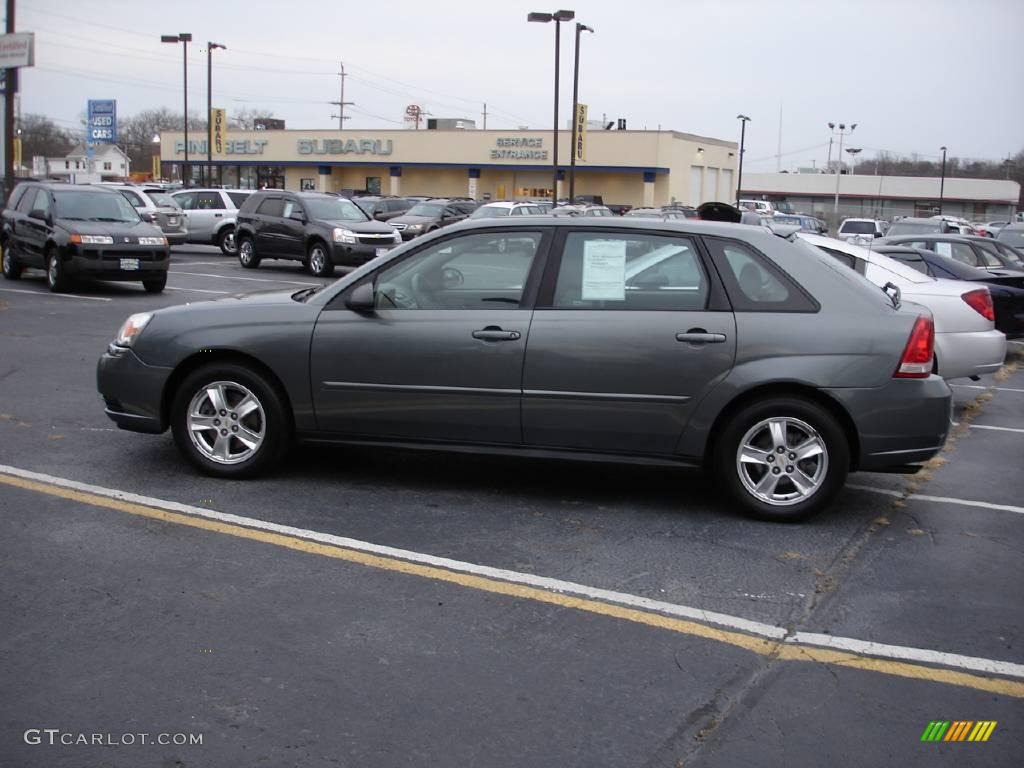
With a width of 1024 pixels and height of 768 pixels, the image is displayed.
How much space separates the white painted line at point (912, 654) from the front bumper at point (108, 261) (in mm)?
14652

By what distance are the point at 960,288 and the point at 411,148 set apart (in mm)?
57846

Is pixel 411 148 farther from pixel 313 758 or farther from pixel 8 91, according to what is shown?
pixel 313 758

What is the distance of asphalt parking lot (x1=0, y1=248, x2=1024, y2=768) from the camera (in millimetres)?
3559

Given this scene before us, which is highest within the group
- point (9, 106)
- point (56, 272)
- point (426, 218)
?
point (9, 106)

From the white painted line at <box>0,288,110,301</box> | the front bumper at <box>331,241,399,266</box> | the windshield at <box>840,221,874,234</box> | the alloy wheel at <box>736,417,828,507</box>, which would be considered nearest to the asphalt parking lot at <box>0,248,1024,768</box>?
the alloy wheel at <box>736,417,828,507</box>

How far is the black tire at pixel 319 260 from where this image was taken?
22.2m

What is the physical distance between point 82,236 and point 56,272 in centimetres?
81

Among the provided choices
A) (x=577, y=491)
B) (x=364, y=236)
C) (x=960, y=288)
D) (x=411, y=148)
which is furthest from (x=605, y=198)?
(x=577, y=491)

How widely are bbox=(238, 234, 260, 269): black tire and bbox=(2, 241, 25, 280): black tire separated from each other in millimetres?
5512

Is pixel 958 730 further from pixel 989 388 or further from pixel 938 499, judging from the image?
pixel 989 388

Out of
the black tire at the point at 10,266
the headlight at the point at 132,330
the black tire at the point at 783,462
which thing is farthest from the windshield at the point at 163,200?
the black tire at the point at 783,462

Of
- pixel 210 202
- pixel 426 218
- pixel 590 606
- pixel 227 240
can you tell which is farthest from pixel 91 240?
pixel 426 218

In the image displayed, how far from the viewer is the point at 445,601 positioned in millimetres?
4680

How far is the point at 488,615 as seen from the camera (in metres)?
4.54
